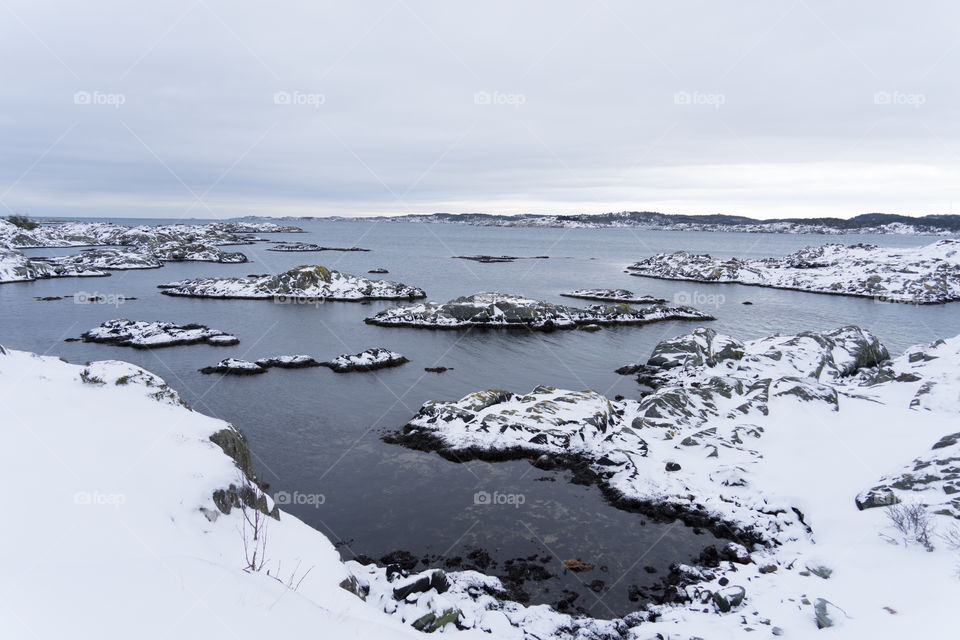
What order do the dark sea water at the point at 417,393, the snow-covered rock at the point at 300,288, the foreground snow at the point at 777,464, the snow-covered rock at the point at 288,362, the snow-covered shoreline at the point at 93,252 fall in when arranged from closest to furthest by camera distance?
1. the foreground snow at the point at 777,464
2. the dark sea water at the point at 417,393
3. the snow-covered rock at the point at 288,362
4. the snow-covered rock at the point at 300,288
5. the snow-covered shoreline at the point at 93,252

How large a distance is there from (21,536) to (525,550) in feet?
43.4

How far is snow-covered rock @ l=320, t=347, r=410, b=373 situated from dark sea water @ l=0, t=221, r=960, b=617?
1.24 meters

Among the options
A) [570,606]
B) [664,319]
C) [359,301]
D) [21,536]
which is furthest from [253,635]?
[359,301]

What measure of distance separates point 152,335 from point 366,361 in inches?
812

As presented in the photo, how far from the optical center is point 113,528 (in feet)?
27.1

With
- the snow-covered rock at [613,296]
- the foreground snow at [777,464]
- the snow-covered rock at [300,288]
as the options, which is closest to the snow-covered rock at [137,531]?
the foreground snow at [777,464]

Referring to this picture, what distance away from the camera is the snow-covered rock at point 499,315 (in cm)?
5431

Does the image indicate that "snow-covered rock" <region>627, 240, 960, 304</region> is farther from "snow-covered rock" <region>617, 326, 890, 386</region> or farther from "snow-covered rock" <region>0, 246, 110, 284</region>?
"snow-covered rock" <region>0, 246, 110, 284</region>

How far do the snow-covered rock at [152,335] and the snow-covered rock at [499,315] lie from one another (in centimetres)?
1548

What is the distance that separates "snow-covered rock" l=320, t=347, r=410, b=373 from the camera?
37.0 meters

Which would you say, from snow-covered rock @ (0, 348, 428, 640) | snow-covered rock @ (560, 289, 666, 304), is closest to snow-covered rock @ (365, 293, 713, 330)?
snow-covered rock @ (560, 289, 666, 304)

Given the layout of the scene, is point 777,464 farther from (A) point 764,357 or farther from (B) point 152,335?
(B) point 152,335

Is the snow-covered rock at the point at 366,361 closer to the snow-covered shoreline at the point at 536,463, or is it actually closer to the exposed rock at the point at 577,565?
the snow-covered shoreline at the point at 536,463

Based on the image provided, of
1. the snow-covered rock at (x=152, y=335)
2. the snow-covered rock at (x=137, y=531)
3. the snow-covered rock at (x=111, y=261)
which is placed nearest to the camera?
the snow-covered rock at (x=137, y=531)
